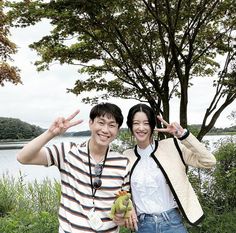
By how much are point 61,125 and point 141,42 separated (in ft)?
21.4

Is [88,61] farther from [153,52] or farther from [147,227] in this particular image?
[147,227]

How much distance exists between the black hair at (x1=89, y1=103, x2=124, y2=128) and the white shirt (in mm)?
334

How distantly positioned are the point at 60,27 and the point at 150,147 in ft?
16.9

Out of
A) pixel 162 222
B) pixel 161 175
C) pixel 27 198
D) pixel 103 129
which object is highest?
pixel 103 129

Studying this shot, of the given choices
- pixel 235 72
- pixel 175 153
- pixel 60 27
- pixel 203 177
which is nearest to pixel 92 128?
pixel 175 153

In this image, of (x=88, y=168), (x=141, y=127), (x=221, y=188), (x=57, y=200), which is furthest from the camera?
(x=57, y=200)

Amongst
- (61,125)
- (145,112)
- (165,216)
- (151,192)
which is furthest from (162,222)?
(61,125)

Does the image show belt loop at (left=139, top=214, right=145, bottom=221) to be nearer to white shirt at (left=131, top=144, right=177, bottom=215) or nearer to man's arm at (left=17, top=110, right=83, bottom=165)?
white shirt at (left=131, top=144, right=177, bottom=215)

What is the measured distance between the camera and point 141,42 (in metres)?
8.65

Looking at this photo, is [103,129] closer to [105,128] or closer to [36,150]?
[105,128]

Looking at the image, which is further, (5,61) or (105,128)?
(5,61)

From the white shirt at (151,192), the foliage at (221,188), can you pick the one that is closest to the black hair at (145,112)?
the white shirt at (151,192)

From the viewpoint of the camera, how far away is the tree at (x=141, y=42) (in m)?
7.04

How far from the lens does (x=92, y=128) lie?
8.05 ft
